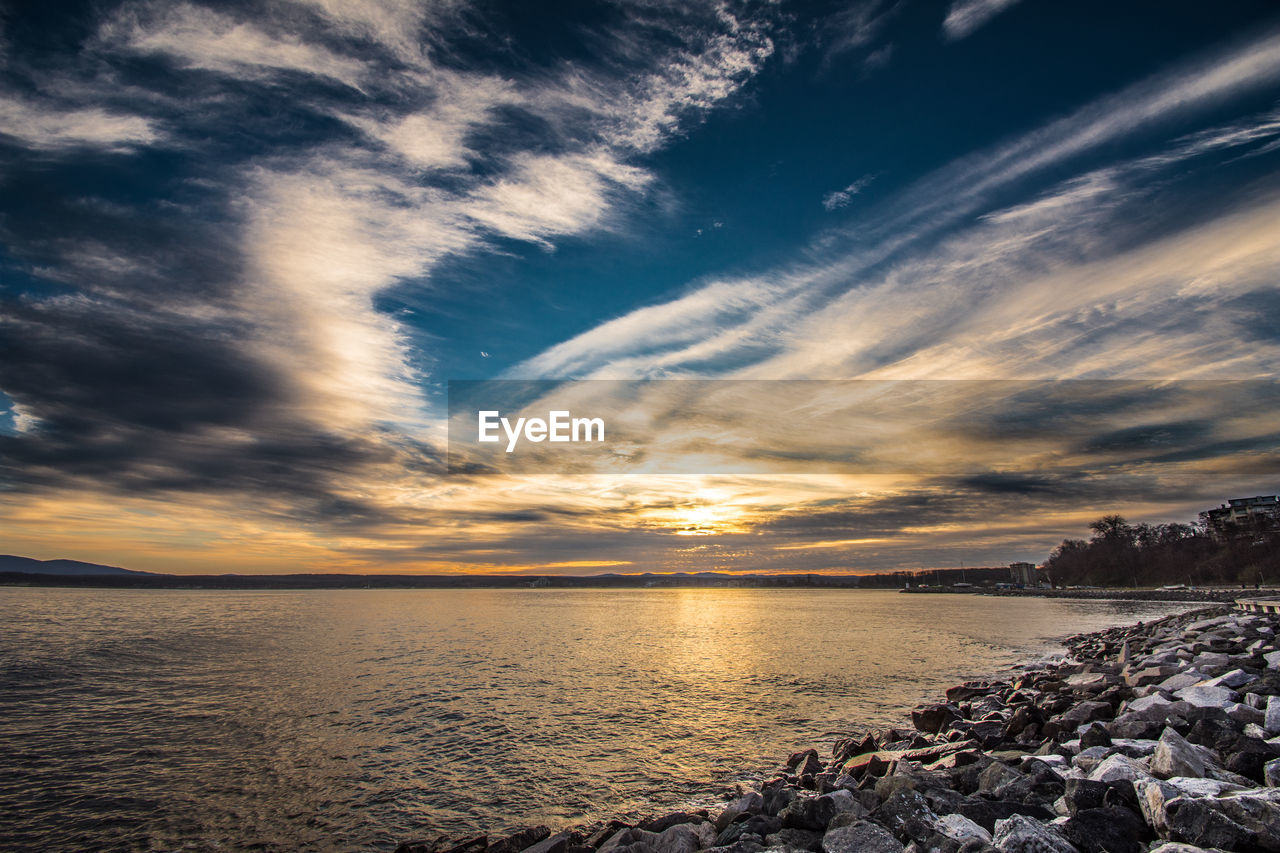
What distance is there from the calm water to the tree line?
9247 cm

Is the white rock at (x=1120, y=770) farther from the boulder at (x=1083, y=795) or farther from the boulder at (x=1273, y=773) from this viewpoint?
the boulder at (x=1273, y=773)

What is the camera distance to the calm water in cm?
1205

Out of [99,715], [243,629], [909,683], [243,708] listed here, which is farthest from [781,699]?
[243,629]

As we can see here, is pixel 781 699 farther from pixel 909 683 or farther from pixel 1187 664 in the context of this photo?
pixel 1187 664

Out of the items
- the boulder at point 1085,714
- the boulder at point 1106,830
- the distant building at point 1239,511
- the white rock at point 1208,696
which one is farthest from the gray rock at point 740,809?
the distant building at point 1239,511

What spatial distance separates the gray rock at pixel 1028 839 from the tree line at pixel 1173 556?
4673 inches

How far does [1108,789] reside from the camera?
7.23 meters

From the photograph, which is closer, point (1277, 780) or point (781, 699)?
point (1277, 780)

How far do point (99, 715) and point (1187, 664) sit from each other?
35074 millimetres

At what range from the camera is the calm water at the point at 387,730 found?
1205 cm

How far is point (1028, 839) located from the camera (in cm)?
619

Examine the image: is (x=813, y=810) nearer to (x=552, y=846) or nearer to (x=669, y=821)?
(x=669, y=821)

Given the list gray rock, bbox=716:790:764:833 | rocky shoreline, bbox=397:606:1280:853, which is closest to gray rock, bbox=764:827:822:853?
rocky shoreline, bbox=397:606:1280:853

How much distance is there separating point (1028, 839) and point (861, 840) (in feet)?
6.15
